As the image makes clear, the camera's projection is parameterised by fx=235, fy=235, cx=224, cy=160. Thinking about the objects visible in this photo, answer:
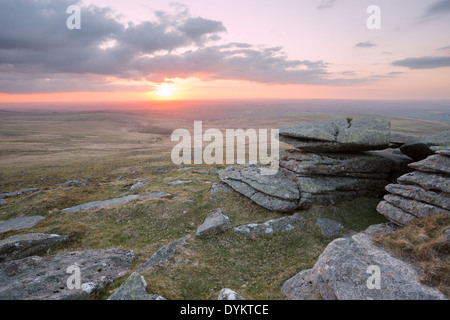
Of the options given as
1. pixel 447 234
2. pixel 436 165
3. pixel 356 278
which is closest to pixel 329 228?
pixel 447 234

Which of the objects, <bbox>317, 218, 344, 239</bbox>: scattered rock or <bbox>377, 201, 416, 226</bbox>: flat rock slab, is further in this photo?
<bbox>317, 218, 344, 239</bbox>: scattered rock

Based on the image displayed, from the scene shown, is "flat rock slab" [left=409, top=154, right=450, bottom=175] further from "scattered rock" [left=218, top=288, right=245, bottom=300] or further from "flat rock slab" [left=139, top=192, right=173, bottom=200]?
"flat rock slab" [left=139, top=192, right=173, bottom=200]

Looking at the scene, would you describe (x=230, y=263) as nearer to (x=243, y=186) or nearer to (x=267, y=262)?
(x=267, y=262)

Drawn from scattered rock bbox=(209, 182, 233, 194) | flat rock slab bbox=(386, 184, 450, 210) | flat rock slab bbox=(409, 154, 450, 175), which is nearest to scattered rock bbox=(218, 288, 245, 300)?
flat rock slab bbox=(386, 184, 450, 210)

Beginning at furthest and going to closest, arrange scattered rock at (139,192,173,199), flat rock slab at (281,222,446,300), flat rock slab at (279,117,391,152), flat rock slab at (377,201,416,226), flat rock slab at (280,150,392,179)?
scattered rock at (139,192,173,199) < flat rock slab at (280,150,392,179) < flat rock slab at (279,117,391,152) < flat rock slab at (377,201,416,226) < flat rock slab at (281,222,446,300)

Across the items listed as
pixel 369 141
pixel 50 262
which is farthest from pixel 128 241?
pixel 369 141

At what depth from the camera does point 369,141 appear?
20328 millimetres

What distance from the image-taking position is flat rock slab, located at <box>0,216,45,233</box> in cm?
2183

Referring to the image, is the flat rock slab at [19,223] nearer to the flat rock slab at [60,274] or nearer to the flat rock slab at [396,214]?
the flat rock slab at [60,274]

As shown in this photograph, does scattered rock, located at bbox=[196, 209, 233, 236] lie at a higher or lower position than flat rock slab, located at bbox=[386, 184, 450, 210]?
lower

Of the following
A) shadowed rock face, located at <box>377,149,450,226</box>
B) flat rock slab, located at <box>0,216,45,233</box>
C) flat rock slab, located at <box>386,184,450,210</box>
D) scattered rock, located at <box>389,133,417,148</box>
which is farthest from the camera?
scattered rock, located at <box>389,133,417,148</box>

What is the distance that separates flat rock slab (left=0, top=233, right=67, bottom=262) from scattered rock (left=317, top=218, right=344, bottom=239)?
20.3m

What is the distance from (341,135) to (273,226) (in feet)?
33.8

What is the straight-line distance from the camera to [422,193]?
15312 millimetres
